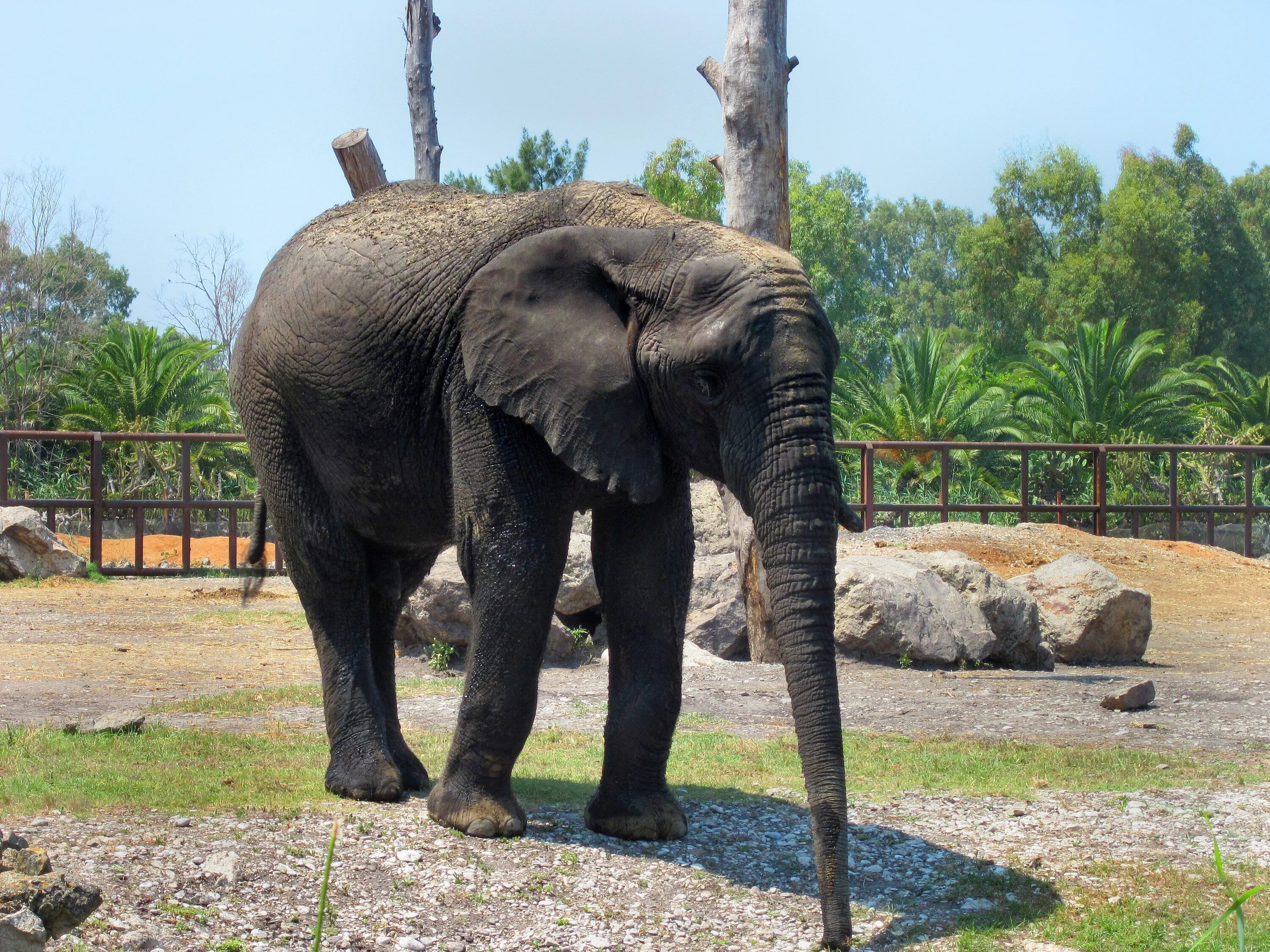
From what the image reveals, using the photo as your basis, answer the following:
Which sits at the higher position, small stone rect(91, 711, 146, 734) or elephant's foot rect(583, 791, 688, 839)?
small stone rect(91, 711, 146, 734)

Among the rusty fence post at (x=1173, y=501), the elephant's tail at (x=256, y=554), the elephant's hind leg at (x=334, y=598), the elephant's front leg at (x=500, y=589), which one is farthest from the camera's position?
the rusty fence post at (x=1173, y=501)

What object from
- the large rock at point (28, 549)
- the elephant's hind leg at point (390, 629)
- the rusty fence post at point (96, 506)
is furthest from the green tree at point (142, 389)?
the elephant's hind leg at point (390, 629)

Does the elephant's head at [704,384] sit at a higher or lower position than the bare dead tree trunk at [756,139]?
lower

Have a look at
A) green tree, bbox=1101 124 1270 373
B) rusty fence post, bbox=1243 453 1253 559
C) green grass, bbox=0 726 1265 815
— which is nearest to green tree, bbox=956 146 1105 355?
green tree, bbox=1101 124 1270 373

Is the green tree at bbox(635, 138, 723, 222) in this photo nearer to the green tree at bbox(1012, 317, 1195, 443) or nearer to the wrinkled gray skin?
the green tree at bbox(1012, 317, 1195, 443)

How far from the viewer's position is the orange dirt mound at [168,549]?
22781mm

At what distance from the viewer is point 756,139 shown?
11.7 m

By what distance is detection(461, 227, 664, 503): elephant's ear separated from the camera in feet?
16.2

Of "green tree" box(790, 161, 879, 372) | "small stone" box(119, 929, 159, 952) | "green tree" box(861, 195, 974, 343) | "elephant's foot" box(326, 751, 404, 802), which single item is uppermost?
"green tree" box(861, 195, 974, 343)

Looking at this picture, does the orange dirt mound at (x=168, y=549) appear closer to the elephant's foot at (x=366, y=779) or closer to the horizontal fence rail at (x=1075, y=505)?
the horizontal fence rail at (x=1075, y=505)

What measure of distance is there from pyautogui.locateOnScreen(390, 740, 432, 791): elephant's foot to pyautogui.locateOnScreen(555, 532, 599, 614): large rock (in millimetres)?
4762

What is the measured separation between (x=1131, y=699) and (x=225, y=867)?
6592mm

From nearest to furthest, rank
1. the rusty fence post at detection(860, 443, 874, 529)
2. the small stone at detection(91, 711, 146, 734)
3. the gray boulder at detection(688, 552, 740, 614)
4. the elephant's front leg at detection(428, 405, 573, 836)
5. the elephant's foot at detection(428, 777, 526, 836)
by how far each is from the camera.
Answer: the elephant's front leg at detection(428, 405, 573, 836)
the elephant's foot at detection(428, 777, 526, 836)
the small stone at detection(91, 711, 146, 734)
the gray boulder at detection(688, 552, 740, 614)
the rusty fence post at detection(860, 443, 874, 529)

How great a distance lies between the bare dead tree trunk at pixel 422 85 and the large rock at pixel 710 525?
729 cm
